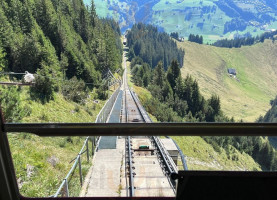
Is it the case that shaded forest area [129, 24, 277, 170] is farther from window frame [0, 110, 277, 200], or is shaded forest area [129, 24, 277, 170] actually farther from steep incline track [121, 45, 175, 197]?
window frame [0, 110, 277, 200]

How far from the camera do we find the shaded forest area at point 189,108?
21.9 metres

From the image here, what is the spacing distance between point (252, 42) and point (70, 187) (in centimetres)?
17543

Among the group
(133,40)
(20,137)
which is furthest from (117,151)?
(133,40)

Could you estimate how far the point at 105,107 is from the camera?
12.5 meters

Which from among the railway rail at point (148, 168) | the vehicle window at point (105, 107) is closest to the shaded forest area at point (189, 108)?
the vehicle window at point (105, 107)

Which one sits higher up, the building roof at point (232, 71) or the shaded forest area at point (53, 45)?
the shaded forest area at point (53, 45)

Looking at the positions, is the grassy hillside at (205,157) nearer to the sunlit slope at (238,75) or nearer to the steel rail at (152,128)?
the steel rail at (152,128)

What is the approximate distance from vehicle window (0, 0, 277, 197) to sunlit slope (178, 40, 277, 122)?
716mm

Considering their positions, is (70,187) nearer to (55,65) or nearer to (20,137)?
(20,137)

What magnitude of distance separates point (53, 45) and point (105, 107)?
36971mm

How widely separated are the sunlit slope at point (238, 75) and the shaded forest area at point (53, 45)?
39288 mm

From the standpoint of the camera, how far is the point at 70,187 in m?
5.01

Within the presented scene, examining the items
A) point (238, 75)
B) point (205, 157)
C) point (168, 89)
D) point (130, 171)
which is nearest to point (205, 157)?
point (205, 157)

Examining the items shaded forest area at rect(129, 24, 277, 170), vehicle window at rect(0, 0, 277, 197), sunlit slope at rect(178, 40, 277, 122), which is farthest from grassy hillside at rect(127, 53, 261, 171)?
sunlit slope at rect(178, 40, 277, 122)
